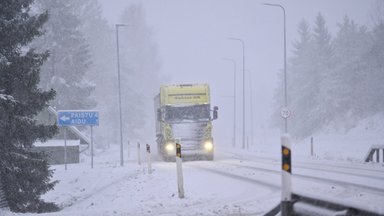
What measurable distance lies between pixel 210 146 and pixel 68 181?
23.0 feet

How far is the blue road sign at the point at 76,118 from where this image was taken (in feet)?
77.0

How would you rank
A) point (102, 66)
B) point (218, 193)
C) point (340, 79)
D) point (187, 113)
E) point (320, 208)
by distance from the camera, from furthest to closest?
point (102, 66) < point (340, 79) < point (187, 113) < point (218, 193) < point (320, 208)

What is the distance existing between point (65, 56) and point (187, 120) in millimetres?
19958

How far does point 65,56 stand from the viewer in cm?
4016

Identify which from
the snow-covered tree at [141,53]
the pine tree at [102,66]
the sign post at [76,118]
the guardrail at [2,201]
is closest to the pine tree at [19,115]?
the guardrail at [2,201]

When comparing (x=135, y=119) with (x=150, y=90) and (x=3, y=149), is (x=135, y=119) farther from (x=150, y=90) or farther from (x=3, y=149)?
(x=3, y=149)

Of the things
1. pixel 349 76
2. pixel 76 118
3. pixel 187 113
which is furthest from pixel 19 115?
pixel 349 76

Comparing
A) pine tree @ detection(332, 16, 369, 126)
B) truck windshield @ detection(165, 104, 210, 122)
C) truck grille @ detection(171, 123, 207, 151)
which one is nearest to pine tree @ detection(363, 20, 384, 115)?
pine tree @ detection(332, 16, 369, 126)

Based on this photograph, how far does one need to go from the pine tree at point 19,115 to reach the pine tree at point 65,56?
25006 millimetres

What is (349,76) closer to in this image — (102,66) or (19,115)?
(102,66)

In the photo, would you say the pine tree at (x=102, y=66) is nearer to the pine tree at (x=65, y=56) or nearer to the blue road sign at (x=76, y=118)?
the pine tree at (x=65, y=56)

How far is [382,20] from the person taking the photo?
5322cm

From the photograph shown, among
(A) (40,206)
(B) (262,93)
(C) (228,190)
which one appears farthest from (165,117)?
(B) (262,93)

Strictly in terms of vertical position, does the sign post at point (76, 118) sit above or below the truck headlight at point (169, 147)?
above
